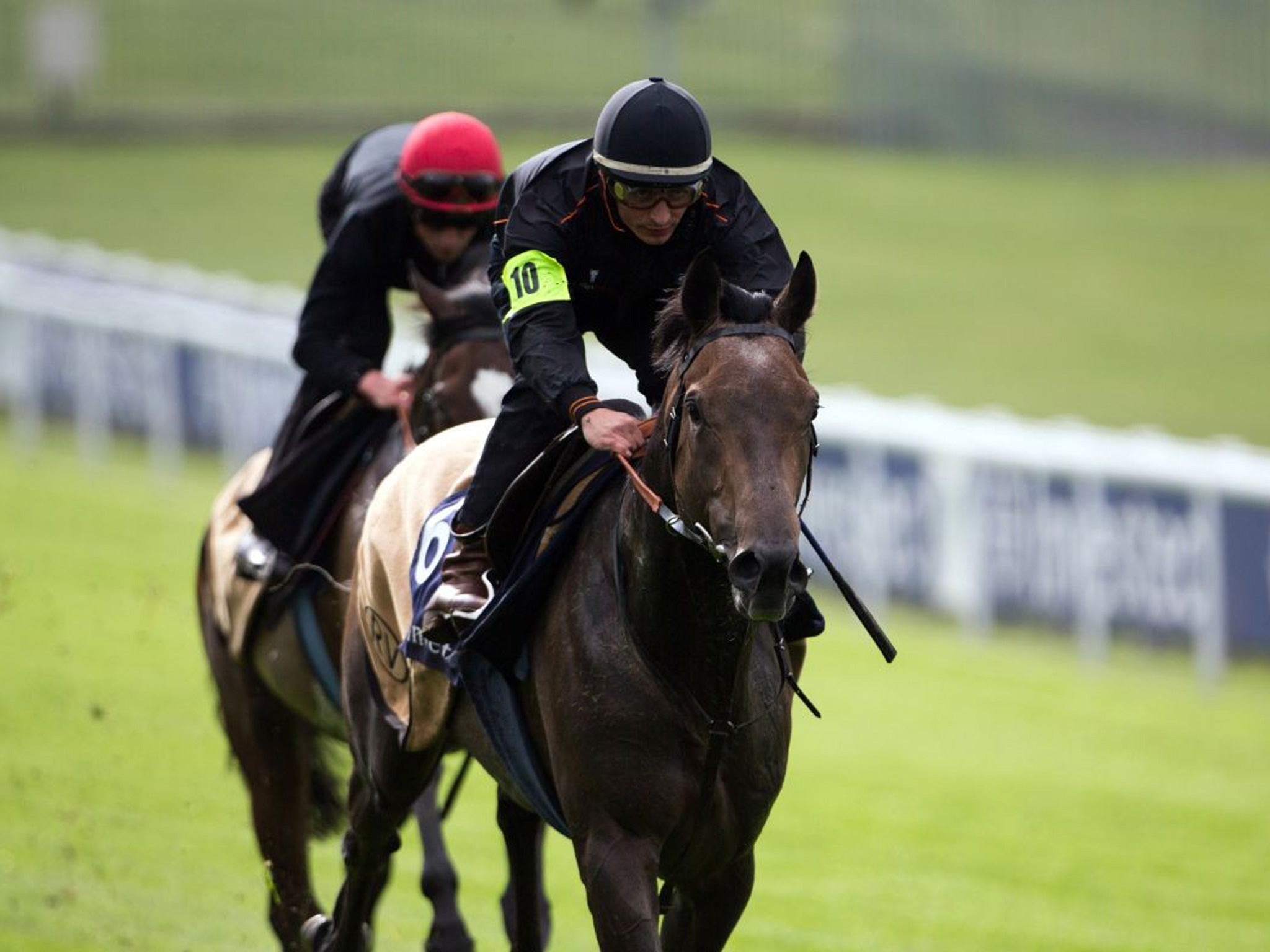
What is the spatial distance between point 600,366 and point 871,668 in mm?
3790

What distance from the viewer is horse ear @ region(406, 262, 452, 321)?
23.1 feet

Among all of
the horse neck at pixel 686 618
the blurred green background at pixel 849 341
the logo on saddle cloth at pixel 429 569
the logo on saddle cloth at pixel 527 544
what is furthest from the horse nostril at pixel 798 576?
the blurred green background at pixel 849 341

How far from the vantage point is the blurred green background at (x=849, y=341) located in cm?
932

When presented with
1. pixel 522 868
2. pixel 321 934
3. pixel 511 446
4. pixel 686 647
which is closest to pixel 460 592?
pixel 511 446

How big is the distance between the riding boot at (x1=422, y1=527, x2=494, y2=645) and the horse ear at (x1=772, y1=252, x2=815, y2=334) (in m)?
1.10

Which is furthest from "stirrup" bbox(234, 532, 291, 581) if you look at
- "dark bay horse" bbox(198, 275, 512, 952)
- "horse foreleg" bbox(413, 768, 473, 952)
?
"horse foreleg" bbox(413, 768, 473, 952)

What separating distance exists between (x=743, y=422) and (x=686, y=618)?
25.2 inches

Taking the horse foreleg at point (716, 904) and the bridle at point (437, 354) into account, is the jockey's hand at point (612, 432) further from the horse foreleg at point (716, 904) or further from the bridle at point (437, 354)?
the bridle at point (437, 354)

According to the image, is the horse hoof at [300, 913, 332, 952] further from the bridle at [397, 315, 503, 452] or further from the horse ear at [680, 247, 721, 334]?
the horse ear at [680, 247, 721, 334]

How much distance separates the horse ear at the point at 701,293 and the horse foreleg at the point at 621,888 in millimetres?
1140

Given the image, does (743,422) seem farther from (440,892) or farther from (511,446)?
(440,892)

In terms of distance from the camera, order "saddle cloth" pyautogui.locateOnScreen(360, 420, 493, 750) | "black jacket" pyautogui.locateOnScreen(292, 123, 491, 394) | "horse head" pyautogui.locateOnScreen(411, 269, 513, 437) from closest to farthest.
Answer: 1. "saddle cloth" pyautogui.locateOnScreen(360, 420, 493, 750)
2. "horse head" pyautogui.locateOnScreen(411, 269, 513, 437)
3. "black jacket" pyautogui.locateOnScreen(292, 123, 491, 394)

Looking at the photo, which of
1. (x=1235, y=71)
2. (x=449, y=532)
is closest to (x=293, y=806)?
(x=449, y=532)

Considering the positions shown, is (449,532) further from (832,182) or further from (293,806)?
(832,182)
